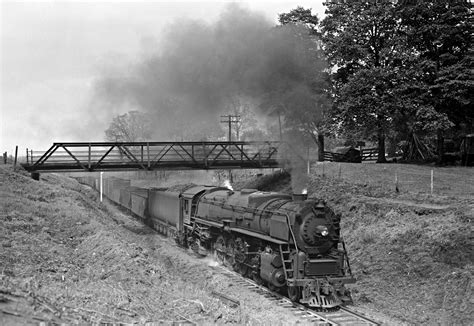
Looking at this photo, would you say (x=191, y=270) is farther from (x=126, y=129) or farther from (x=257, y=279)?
(x=126, y=129)

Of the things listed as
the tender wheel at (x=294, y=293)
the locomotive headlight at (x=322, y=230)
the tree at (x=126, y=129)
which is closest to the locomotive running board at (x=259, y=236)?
the locomotive headlight at (x=322, y=230)

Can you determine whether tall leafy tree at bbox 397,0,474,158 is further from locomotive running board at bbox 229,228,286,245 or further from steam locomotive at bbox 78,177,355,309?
locomotive running board at bbox 229,228,286,245

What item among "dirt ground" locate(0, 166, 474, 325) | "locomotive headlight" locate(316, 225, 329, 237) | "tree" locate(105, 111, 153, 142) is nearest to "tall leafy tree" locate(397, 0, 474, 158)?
"dirt ground" locate(0, 166, 474, 325)

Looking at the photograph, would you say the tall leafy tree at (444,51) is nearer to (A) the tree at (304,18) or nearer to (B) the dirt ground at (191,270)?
(A) the tree at (304,18)

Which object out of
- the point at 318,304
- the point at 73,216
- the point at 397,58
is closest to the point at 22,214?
the point at 73,216

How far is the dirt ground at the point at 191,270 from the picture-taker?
7430 millimetres

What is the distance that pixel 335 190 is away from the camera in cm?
2106

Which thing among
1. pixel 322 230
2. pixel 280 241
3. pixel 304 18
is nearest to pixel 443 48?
pixel 304 18

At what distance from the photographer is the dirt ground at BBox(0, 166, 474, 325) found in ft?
24.4

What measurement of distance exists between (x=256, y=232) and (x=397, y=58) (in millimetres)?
17118

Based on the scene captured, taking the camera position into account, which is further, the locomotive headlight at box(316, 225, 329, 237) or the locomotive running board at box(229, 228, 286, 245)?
the locomotive running board at box(229, 228, 286, 245)

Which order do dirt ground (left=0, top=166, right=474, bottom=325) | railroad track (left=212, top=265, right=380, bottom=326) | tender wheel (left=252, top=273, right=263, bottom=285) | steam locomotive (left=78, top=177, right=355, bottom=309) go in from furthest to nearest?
tender wheel (left=252, top=273, right=263, bottom=285) → steam locomotive (left=78, top=177, right=355, bottom=309) → railroad track (left=212, top=265, right=380, bottom=326) → dirt ground (left=0, top=166, right=474, bottom=325)

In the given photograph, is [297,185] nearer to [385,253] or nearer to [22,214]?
[385,253]

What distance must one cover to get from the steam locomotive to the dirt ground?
777 millimetres
